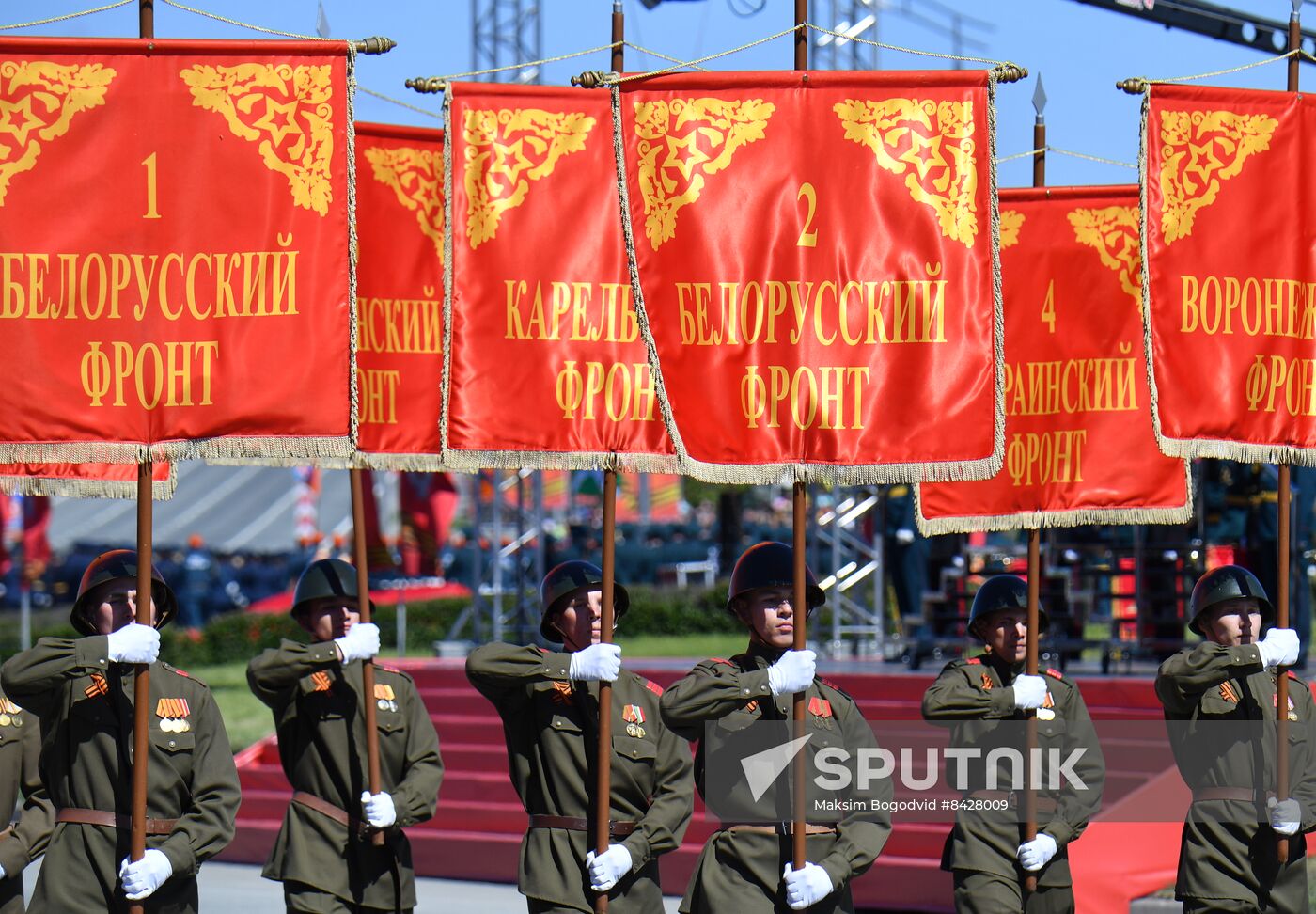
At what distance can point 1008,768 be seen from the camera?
7734 millimetres

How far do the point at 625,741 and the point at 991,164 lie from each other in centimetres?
249

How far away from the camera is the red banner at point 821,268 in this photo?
660 cm

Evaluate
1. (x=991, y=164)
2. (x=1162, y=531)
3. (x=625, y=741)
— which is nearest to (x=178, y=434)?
(x=625, y=741)

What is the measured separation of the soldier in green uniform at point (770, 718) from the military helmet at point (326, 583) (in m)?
1.66

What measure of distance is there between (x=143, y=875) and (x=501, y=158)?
9.30ft

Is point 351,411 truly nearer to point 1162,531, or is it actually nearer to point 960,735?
point 960,735

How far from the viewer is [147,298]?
648 centimetres

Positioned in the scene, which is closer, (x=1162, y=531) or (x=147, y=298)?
(x=147, y=298)

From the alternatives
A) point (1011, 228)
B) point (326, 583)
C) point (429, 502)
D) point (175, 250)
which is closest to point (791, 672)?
point (326, 583)

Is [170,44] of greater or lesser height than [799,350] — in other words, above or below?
above

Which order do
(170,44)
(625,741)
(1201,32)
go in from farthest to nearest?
(1201,32) < (625,741) < (170,44)

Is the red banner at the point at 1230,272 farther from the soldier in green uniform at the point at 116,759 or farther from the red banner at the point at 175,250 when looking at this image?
the soldier in green uniform at the point at 116,759

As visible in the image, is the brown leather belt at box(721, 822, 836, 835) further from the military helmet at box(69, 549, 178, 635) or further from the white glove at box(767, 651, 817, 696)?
the military helmet at box(69, 549, 178, 635)

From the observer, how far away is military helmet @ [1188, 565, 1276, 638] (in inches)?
297
